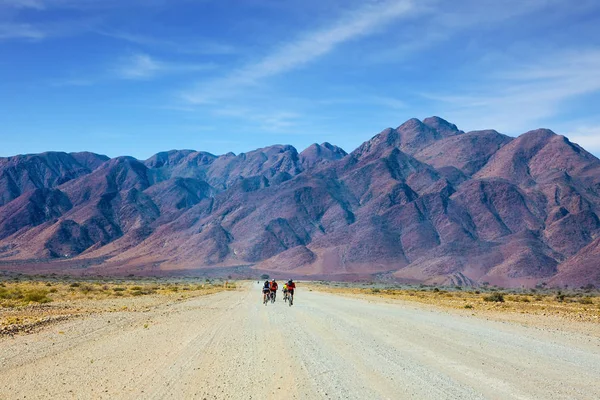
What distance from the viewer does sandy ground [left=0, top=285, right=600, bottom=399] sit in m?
10.8

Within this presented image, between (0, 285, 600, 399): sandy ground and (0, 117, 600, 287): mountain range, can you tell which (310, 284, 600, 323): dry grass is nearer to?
(0, 285, 600, 399): sandy ground

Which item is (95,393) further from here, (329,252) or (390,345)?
(329,252)

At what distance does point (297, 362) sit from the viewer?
45.0ft

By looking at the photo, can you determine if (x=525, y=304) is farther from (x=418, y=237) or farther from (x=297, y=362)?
(x=418, y=237)

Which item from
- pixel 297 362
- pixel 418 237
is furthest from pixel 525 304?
pixel 418 237

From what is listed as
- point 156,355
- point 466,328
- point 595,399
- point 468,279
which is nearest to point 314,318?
point 466,328

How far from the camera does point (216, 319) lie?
25609 mm

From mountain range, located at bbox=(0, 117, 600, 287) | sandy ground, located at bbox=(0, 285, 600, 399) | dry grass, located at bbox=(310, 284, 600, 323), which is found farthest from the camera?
mountain range, located at bbox=(0, 117, 600, 287)

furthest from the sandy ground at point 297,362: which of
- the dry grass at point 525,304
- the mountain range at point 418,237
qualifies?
the mountain range at point 418,237

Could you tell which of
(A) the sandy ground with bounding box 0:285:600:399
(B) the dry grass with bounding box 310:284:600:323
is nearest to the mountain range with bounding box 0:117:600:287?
(B) the dry grass with bounding box 310:284:600:323

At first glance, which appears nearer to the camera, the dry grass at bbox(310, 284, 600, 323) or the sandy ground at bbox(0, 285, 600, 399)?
the sandy ground at bbox(0, 285, 600, 399)

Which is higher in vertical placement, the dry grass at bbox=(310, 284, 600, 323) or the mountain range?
the mountain range

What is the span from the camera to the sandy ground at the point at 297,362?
1077 cm

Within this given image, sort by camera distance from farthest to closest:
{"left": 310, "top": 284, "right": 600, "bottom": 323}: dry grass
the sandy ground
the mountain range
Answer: the mountain range, {"left": 310, "top": 284, "right": 600, "bottom": 323}: dry grass, the sandy ground
